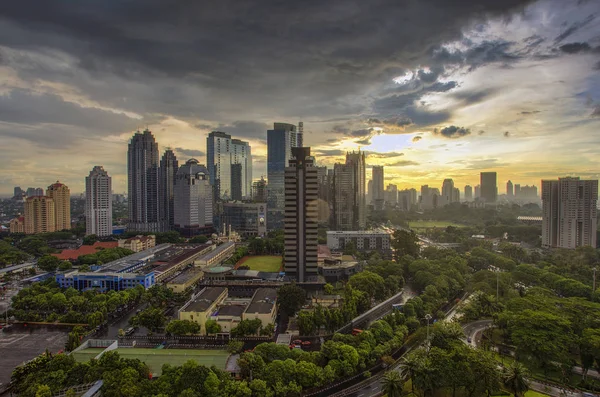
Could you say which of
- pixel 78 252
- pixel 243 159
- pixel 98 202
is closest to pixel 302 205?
pixel 78 252

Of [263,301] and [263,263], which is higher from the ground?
[263,301]

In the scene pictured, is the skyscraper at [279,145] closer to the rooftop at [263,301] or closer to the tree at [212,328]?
the rooftop at [263,301]

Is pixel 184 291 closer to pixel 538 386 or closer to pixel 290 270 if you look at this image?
pixel 290 270

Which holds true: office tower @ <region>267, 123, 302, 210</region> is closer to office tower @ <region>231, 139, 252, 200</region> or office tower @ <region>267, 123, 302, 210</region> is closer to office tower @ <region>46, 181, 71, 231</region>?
office tower @ <region>231, 139, 252, 200</region>

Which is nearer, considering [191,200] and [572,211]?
[572,211]

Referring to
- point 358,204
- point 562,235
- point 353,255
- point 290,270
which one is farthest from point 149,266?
point 562,235

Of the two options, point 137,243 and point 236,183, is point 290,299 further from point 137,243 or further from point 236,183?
point 236,183
